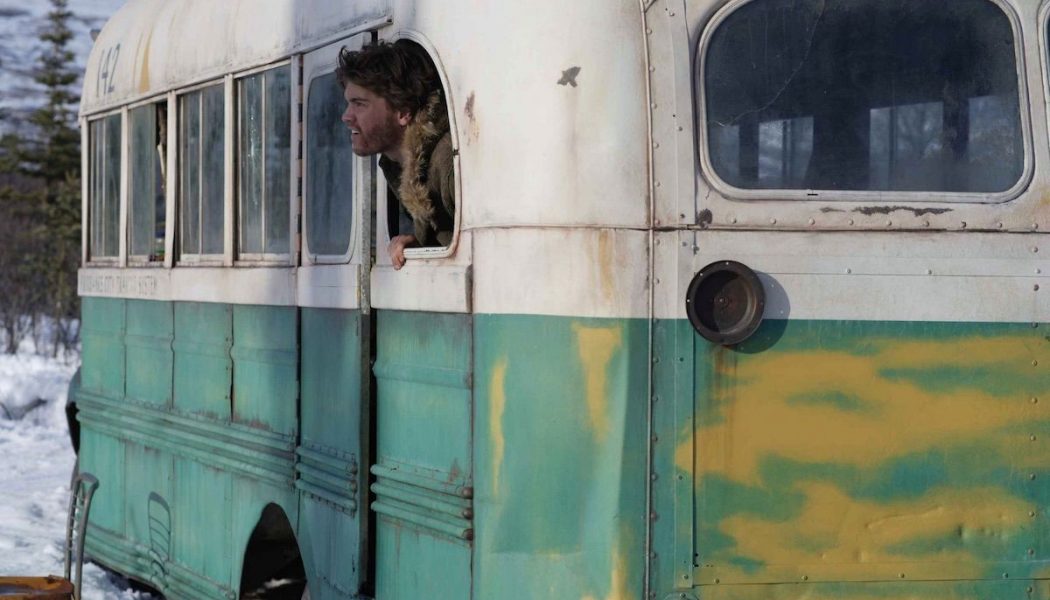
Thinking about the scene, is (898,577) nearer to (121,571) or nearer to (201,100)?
(201,100)

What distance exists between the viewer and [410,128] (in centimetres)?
439

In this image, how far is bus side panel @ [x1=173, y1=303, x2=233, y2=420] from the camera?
595 cm

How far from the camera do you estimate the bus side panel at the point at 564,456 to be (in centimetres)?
371

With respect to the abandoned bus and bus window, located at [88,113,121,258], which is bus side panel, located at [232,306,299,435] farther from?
bus window, located at [88,113,121,258]

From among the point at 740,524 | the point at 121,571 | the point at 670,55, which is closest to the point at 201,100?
the point at 121,571

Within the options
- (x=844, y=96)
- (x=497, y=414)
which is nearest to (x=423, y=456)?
(x=497, y=414)

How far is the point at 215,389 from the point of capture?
19.9 ft

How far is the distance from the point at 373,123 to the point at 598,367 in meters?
1.13

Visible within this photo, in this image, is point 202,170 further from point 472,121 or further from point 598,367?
point 598,367

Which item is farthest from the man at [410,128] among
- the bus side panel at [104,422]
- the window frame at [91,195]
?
the bus side panel at [104,422]

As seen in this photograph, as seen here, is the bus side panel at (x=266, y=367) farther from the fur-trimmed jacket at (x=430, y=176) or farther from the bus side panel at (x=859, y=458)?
the bus side panel at (x=859, y=458)

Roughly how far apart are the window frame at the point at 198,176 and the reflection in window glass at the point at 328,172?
827 millimetres

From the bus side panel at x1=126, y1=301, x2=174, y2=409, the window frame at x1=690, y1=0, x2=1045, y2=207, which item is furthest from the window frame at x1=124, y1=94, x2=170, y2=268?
the window frame at x1=690, y1=0, x2=1045, y2=207

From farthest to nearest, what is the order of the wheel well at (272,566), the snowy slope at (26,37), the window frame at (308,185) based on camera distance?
the snowy slope at (26,37)
the wheel well at (272,566)
the window frame at (308,185)
